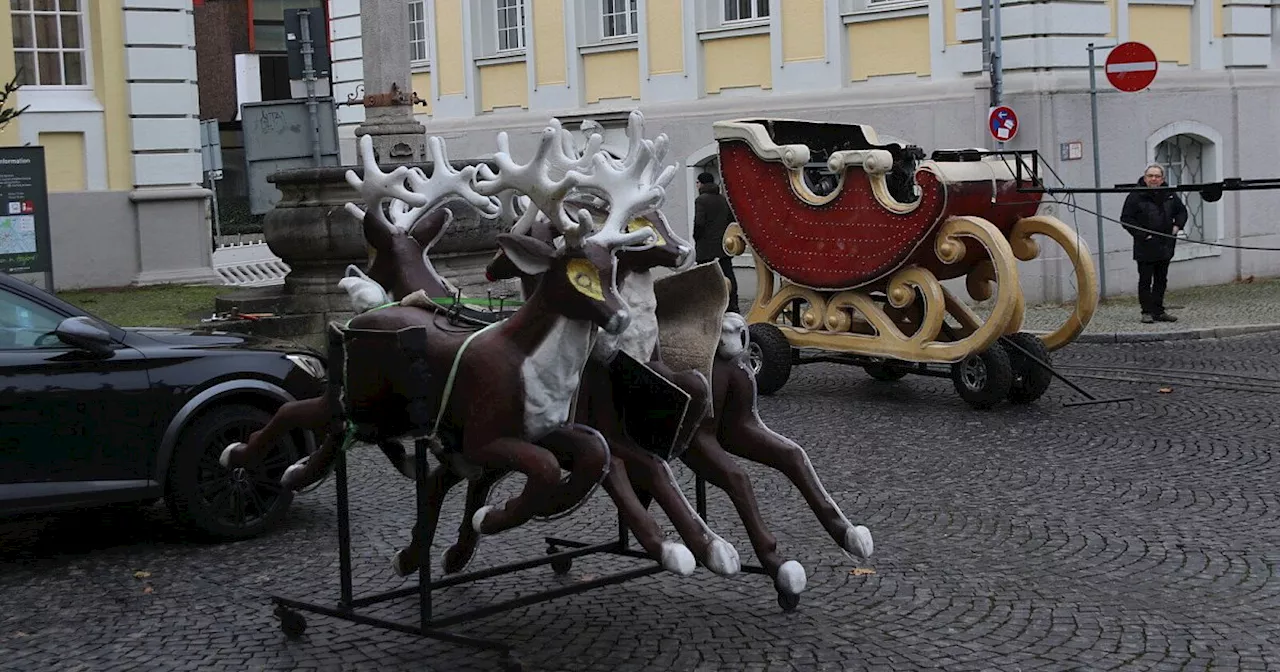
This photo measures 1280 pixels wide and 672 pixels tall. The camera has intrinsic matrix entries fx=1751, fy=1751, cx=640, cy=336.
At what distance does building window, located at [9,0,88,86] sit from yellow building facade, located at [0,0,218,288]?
1 cm

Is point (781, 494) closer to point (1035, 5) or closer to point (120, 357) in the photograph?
point (120, 357)

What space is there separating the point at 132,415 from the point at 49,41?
609 inches

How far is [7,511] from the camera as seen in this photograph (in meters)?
8.19

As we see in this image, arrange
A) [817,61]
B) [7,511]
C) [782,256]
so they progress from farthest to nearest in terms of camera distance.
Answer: [817,61] < [782,256] < [7,511]

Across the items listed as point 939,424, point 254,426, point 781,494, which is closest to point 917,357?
point 939,424

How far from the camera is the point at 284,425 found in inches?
269

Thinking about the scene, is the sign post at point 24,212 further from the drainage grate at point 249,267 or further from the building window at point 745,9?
the building window at point 745,9

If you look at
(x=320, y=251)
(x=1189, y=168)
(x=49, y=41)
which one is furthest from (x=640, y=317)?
(x=49, y=41)

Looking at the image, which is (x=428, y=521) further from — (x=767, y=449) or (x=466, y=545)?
(x=767, y=449)

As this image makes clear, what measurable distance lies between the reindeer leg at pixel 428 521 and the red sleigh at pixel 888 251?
628cm

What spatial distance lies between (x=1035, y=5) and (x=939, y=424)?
9.44 m

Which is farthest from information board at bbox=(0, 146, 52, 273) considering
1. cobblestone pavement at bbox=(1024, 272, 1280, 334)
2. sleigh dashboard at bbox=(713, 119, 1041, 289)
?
cobblestone pavement at bbox=(1024, 272, 1280, 334)

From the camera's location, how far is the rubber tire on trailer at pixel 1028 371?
1266 cm

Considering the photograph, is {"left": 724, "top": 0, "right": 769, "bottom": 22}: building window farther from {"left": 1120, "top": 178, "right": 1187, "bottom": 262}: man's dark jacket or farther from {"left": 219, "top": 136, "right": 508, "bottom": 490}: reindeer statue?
{"left": 219, "top": 136, "right": 508, "bottom": 490}: reindeer statue
